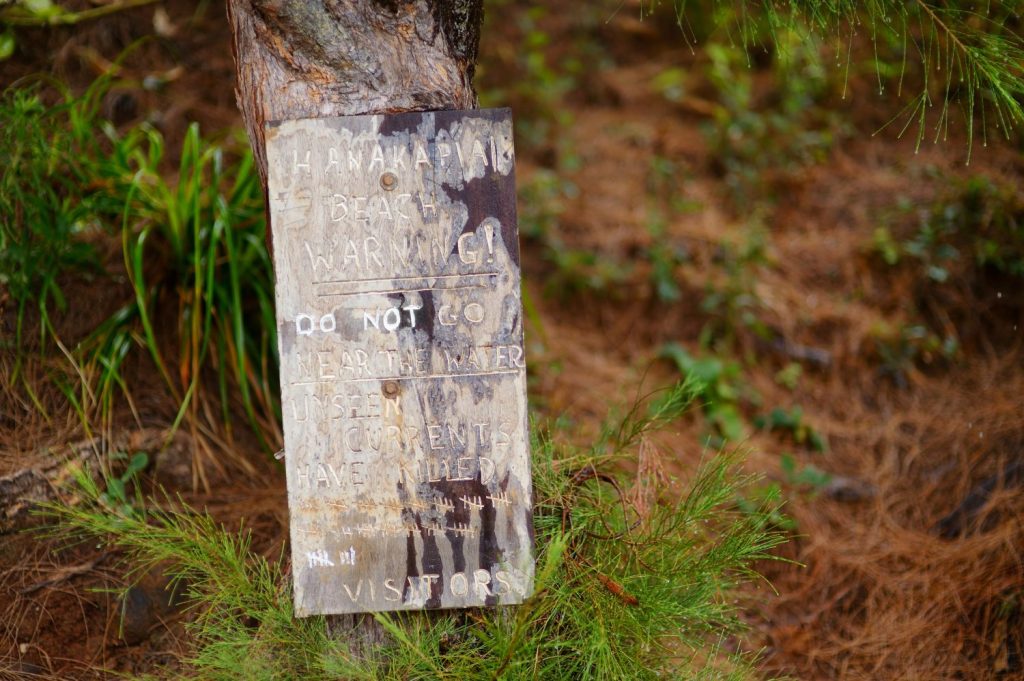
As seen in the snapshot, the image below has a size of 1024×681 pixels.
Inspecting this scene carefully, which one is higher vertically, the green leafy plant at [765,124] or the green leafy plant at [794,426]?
the green leafy plant at [765,124]

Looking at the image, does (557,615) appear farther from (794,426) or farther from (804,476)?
(794,426)

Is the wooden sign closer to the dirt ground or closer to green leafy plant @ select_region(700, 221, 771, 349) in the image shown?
the dirt ground

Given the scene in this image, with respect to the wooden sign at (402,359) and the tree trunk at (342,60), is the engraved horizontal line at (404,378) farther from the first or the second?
the tree trunk at (342,60)

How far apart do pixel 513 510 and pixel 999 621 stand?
1414 mm

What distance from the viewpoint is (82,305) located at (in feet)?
7.88

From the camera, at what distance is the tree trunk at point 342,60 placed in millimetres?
1677

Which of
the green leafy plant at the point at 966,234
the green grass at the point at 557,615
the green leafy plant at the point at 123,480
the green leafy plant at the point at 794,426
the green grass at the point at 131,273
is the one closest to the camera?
the green grass at the point at 557,615

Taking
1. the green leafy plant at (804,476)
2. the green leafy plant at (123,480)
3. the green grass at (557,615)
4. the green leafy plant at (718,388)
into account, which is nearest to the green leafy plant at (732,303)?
the green leafy plant at (718,388)

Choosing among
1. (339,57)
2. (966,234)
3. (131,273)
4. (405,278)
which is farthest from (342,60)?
(966,234)

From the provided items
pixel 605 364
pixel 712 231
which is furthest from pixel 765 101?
pixel 605 364

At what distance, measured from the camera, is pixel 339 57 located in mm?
1685

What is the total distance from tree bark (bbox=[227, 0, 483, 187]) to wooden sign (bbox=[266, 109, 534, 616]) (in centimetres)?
7

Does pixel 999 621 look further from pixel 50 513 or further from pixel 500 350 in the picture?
pixel 50 513

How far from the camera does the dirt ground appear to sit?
6.75ft
